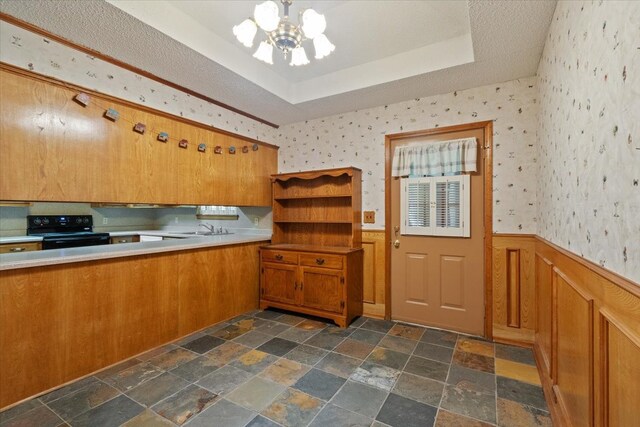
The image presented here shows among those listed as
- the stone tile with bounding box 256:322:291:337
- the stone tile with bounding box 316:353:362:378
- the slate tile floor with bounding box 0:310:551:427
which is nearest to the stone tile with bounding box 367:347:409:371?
the slate tile floor with bounding box 0:310:551:427

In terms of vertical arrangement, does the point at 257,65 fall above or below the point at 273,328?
above

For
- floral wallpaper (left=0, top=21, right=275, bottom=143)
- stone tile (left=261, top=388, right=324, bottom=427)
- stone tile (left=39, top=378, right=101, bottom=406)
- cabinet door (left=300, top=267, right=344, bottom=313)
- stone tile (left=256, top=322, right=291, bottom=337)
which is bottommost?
stone tile (left=261, top=388, right=324, bottom=427)

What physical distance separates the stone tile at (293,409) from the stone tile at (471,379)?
40.3 inches

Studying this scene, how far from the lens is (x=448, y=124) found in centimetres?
305

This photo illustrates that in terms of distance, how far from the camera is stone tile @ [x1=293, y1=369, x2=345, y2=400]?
1964 mm

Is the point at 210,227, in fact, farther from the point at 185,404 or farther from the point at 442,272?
the point at 442,272

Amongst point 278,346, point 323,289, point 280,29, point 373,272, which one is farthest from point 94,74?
point 373,272

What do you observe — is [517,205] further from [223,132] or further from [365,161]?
[223,132]

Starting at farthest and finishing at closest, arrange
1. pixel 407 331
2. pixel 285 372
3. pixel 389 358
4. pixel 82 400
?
pixel 407 331, pixel 389 358, pixel 285 372, pixel 82 400

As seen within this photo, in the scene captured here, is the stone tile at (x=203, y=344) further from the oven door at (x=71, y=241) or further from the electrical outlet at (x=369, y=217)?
the oven door at (x=71, y=241)

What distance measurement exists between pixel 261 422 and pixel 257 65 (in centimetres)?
296

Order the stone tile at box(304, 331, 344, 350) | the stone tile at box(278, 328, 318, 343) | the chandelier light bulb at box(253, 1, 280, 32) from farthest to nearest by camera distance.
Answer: the stone tile at box(278, 328, 318, 343) < the stone tile at box(304, 331, 344, 350) < the chandelier light bulb at box(253, 1, 280, 32)

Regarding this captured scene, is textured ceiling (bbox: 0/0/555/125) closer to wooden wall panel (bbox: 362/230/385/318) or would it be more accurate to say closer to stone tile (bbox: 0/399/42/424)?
wooden wall panel (bbox: 362/230/385/318)

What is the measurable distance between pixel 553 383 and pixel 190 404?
2284 mm
